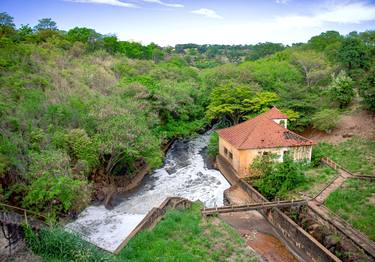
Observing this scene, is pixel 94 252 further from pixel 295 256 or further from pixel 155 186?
pixel 155 186

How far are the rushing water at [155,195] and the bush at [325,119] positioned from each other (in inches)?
425

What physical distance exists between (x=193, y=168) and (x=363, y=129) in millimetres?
15879

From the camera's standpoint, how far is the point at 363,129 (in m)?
28.3

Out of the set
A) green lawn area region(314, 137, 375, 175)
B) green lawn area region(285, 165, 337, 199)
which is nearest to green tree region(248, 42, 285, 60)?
green lawn area region(314, 137, 375, 175)

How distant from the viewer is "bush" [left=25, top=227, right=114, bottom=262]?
37.9 ft

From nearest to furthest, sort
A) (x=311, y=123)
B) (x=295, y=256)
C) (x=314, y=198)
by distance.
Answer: (x=295, y=256), (x=314, y=198), (x=311, y=123)

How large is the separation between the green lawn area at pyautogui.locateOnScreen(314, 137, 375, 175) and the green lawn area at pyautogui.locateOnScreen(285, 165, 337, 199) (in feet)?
5.18

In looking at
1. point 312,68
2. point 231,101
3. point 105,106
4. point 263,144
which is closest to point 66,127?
point 105,106

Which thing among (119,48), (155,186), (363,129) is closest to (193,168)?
(155,186)

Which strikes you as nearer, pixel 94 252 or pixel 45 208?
pixel 94 252

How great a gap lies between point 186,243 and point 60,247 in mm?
5132

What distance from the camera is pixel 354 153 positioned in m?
24.0

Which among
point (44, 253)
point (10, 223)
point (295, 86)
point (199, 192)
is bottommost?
point (199, 192)

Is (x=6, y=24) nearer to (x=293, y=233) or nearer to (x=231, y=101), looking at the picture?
(x=231, y=101)
